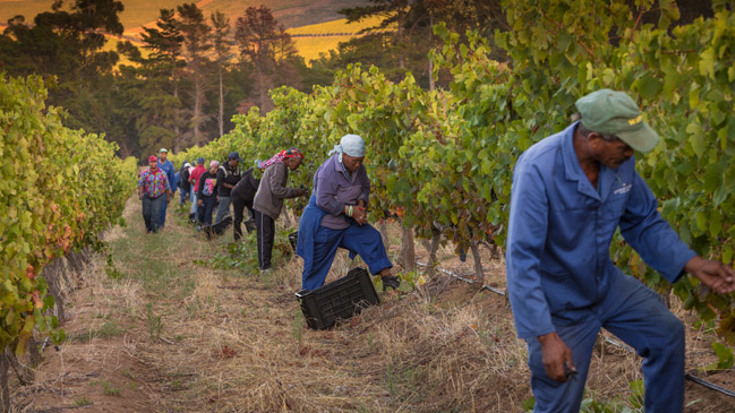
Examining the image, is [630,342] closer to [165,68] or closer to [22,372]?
[22,372]

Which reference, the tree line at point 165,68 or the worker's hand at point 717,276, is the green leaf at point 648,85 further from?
the tree line at point 165,68

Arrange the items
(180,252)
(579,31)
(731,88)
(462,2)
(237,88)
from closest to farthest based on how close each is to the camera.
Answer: (731,88) < (579,31) < (180,252) < (462,2) < (237,88)

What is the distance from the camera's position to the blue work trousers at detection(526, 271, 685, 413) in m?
2.91

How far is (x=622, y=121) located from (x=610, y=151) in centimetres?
14

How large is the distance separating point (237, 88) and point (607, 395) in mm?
63622

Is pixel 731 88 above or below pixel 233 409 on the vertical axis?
above

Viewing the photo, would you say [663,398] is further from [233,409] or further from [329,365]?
[329,365]

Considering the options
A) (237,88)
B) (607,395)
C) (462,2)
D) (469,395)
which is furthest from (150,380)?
(237,88)

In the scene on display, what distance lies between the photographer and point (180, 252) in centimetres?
1217

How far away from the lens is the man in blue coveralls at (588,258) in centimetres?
271

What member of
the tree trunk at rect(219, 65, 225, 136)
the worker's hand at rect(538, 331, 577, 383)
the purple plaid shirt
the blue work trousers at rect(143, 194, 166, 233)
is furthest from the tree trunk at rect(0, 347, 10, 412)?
the tree trunk at rect(219, 65, 225, 136)

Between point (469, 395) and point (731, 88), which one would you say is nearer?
point (731, 88)

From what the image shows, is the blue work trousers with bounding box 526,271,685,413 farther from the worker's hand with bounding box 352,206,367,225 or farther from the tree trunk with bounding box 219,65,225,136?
the tree trunk with bounding box 219,65,225,136

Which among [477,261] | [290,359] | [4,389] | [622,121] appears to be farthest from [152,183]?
[622,121]
